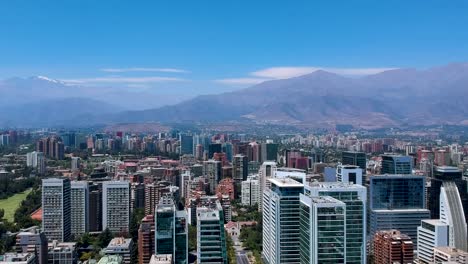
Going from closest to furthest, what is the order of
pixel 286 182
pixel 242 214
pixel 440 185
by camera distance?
pixel 286 182
pixel 440 185
pixel 242 214

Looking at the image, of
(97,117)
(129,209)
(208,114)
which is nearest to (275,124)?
(208,114)

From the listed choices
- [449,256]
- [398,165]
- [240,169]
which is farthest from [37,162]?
[449,256]

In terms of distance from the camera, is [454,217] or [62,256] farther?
[454,217]

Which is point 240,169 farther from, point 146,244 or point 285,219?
point 285,219

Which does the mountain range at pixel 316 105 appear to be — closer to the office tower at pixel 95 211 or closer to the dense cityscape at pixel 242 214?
the dense cityscape at pixel 242 214

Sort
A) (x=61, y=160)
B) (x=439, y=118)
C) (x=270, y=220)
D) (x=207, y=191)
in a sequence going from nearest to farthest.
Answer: (x=270, y=220) → (x=207, y=191) → (x=61, y=160) → (x=439, y=118)

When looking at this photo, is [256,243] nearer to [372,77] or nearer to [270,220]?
[270,220]

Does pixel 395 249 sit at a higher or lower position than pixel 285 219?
lower

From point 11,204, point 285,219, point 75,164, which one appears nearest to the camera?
point 285,219
